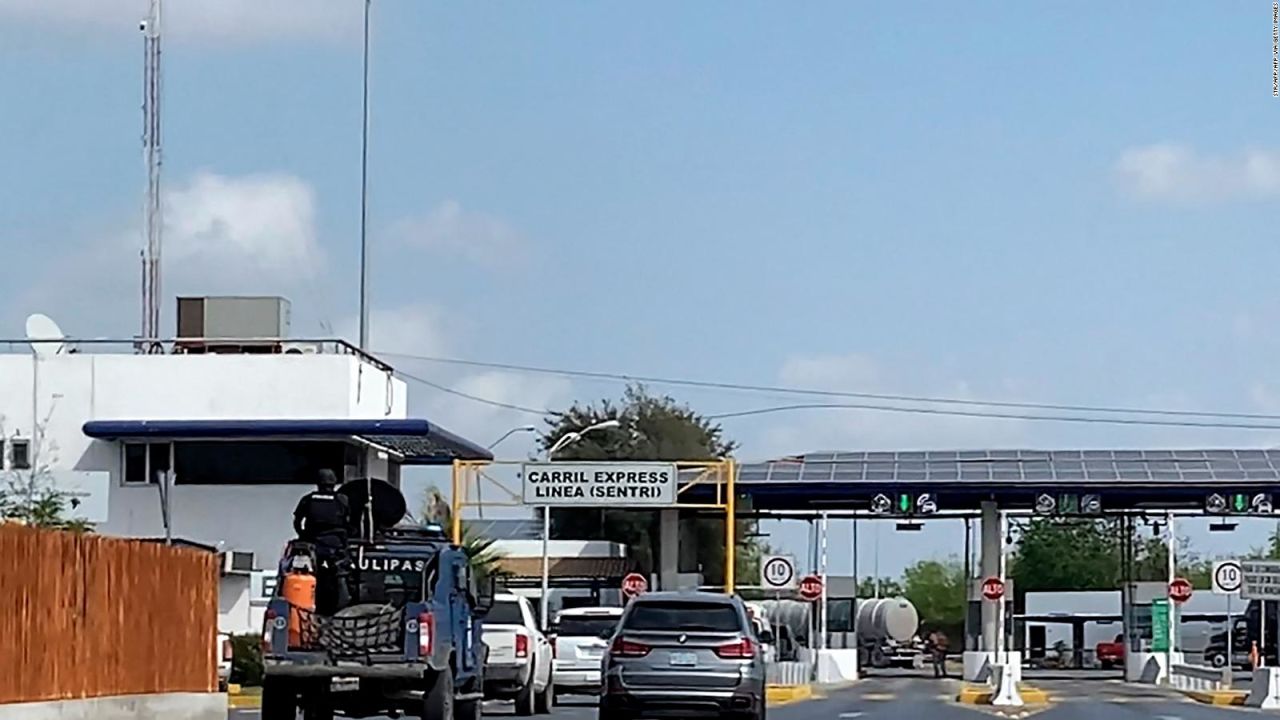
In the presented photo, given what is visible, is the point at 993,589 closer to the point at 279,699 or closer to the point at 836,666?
the point at 836,666

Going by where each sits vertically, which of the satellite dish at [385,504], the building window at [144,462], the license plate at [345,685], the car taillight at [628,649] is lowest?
the license plate at [345,685]

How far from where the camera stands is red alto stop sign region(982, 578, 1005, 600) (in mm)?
56438

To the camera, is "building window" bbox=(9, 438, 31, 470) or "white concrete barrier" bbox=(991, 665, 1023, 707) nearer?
"white concrete barrier" bbox=(991, 665, 1023, 707)

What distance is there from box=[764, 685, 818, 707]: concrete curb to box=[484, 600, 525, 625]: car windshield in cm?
813

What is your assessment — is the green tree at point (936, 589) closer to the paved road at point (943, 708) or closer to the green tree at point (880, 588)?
the green tree at point (880, 588)

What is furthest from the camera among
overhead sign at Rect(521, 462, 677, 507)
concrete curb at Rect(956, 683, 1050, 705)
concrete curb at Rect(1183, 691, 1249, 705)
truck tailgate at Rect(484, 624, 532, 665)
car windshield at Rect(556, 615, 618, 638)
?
overhead sign at Rect(521, 462, 677, 507)

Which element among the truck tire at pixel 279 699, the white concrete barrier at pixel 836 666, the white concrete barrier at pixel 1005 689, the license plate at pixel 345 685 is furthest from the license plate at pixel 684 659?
the white concrete barrier at pixel 836 666

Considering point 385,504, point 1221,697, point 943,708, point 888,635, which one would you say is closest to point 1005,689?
point 943,708

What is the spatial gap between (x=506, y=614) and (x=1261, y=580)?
739 inches

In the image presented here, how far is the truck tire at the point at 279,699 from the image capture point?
2430 cm

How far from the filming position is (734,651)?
2634cm

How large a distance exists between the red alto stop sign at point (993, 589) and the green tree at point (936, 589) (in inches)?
3714

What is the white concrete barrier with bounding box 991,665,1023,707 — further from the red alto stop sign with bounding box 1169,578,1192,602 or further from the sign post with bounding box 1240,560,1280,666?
the red alto stop sign with bounding box 1169,578,1192,602

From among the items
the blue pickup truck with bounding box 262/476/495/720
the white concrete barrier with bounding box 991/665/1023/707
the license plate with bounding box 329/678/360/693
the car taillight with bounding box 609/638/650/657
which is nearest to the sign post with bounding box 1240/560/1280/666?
the white concrete barrier with bounding box 991/665/1023/707
